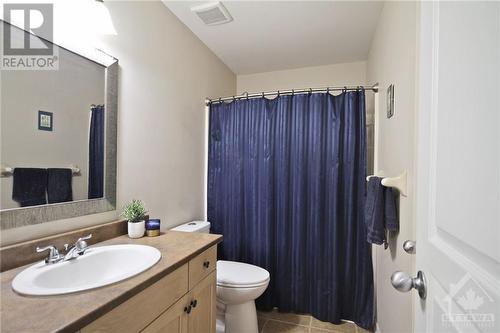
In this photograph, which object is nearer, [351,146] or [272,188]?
[351,146]

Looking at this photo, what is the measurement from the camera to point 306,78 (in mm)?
2689

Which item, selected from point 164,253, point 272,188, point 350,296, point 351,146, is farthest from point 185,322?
point 351,146

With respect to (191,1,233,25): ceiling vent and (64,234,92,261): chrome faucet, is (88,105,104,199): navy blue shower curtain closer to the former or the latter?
(64,234,92,261): chrome faucet

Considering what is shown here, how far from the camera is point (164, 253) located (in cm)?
109

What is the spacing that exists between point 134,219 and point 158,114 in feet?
2.40

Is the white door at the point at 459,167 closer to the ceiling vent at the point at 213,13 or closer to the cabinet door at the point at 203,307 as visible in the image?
the cabinet door at the point at 203,307

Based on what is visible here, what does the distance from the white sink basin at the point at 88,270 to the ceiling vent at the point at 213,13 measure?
62.0 inches

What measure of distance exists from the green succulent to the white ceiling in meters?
1.39

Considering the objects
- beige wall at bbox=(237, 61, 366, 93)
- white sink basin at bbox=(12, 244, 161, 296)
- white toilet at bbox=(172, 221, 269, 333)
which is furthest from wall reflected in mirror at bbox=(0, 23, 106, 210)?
beige wall at bbox=(237, 61, 366, 93)

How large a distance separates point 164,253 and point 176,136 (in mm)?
1024

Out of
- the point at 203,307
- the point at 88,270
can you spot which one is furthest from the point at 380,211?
the point at 88,270

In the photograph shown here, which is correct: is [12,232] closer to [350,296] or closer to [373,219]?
[373,219]

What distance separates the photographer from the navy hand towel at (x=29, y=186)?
95 centimetres

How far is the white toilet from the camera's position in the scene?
1598 mm
